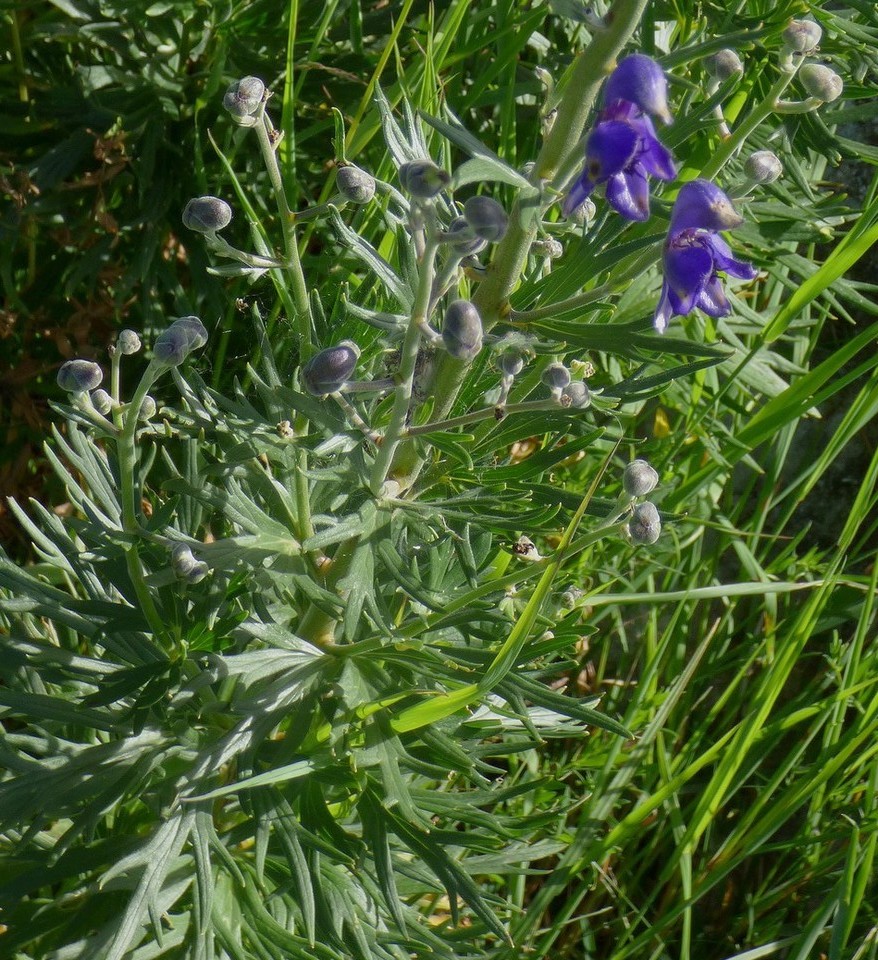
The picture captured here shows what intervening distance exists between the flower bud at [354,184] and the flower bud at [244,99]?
0.34ft

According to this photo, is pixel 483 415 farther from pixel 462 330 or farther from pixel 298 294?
pixel 298 294

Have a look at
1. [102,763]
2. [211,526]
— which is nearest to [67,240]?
[211,526]

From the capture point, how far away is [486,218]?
34.9 inches

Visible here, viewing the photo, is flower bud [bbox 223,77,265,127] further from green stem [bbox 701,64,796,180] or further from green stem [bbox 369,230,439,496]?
green stem [bbox 701,64,796,180]

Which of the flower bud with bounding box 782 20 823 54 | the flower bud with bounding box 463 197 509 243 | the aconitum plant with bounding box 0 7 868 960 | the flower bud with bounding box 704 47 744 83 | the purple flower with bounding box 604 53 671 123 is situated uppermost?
the purple flower with bounding box 604 53 671 123

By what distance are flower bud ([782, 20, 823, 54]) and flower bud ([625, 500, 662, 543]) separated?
0.48 m

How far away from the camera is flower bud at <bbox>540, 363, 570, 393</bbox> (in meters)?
1.07

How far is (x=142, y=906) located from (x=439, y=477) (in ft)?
1.94

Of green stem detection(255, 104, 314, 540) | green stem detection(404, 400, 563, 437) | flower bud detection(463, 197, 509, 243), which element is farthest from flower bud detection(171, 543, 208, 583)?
flower bud detection(463, 197, 509, 243)

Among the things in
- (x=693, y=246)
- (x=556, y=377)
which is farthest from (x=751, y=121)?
(x=556, y=377)

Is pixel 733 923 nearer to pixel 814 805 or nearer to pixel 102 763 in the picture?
pixel 814 805

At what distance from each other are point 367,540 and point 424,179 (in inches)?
16.4

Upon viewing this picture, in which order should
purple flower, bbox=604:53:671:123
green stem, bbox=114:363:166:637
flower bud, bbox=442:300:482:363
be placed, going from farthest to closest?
green stem, bbox=114:363:166:637 < flower bud, bbox=442:300:482:363 < purple flower, bbox=604:53:671:123

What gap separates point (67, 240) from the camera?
1969mm
